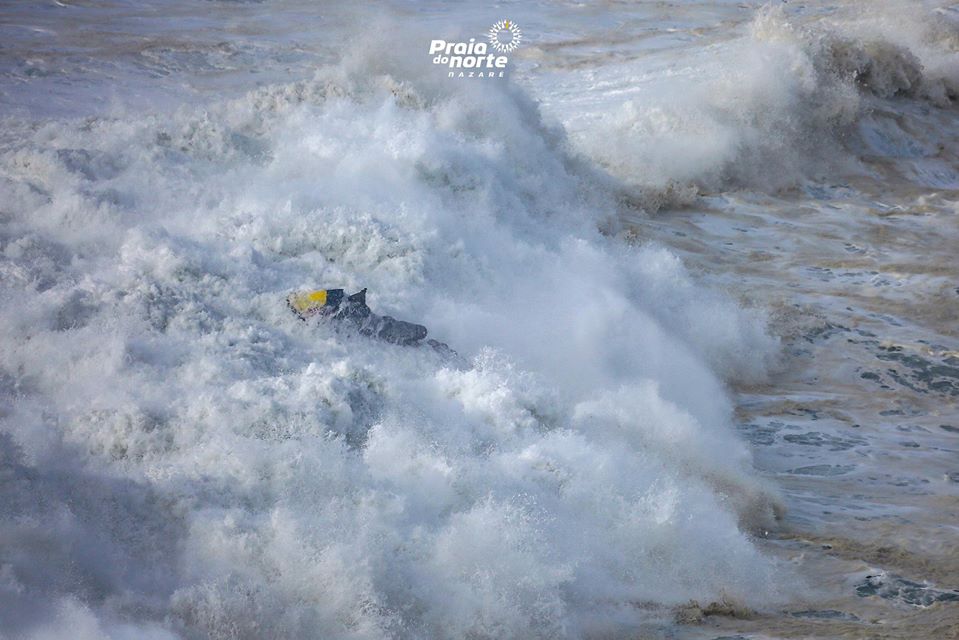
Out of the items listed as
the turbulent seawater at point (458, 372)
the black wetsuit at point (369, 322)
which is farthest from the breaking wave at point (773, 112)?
the black wetsuit at point (369, 322)

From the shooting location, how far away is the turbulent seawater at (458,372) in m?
5.64

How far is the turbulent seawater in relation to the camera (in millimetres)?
5637

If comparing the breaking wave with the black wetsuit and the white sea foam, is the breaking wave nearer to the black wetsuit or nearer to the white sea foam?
the white sea foam

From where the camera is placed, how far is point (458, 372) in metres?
7.51

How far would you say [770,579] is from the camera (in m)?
6.60

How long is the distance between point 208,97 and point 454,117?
569 centimetres

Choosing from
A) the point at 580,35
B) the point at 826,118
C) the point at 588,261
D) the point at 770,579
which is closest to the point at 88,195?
the point at 588,261
